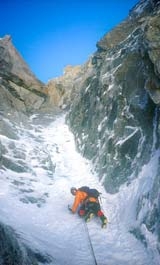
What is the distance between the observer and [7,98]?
29531mm

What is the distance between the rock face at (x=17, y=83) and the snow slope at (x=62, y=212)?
9.44 metres

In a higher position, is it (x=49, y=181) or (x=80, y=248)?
(x=49, y=181)

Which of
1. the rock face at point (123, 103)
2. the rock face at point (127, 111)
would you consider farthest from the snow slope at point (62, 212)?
the rock face at point (123, 103)

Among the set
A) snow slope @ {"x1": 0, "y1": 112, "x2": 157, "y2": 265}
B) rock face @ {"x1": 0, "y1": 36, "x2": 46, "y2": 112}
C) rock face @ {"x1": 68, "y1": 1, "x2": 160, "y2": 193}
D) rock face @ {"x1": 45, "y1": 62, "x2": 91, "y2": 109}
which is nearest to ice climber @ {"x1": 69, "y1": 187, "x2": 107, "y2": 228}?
snow slope @ {"x1": 0, "y1": 112, "x2": 157, "y2": 265}

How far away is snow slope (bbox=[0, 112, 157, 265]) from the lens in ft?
32.3

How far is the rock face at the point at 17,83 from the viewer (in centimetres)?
3102

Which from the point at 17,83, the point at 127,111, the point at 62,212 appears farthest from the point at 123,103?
the point at 17,83

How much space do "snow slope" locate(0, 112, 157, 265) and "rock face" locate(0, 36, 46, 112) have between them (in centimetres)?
944

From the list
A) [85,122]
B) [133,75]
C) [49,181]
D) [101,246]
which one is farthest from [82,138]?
[101,246]

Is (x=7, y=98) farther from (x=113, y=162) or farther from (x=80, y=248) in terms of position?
(x=80, y=248)

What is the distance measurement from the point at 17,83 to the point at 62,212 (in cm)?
2251

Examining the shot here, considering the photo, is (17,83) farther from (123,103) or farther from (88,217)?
(88,217)

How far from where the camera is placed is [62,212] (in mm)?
13836

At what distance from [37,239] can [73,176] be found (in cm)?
908
